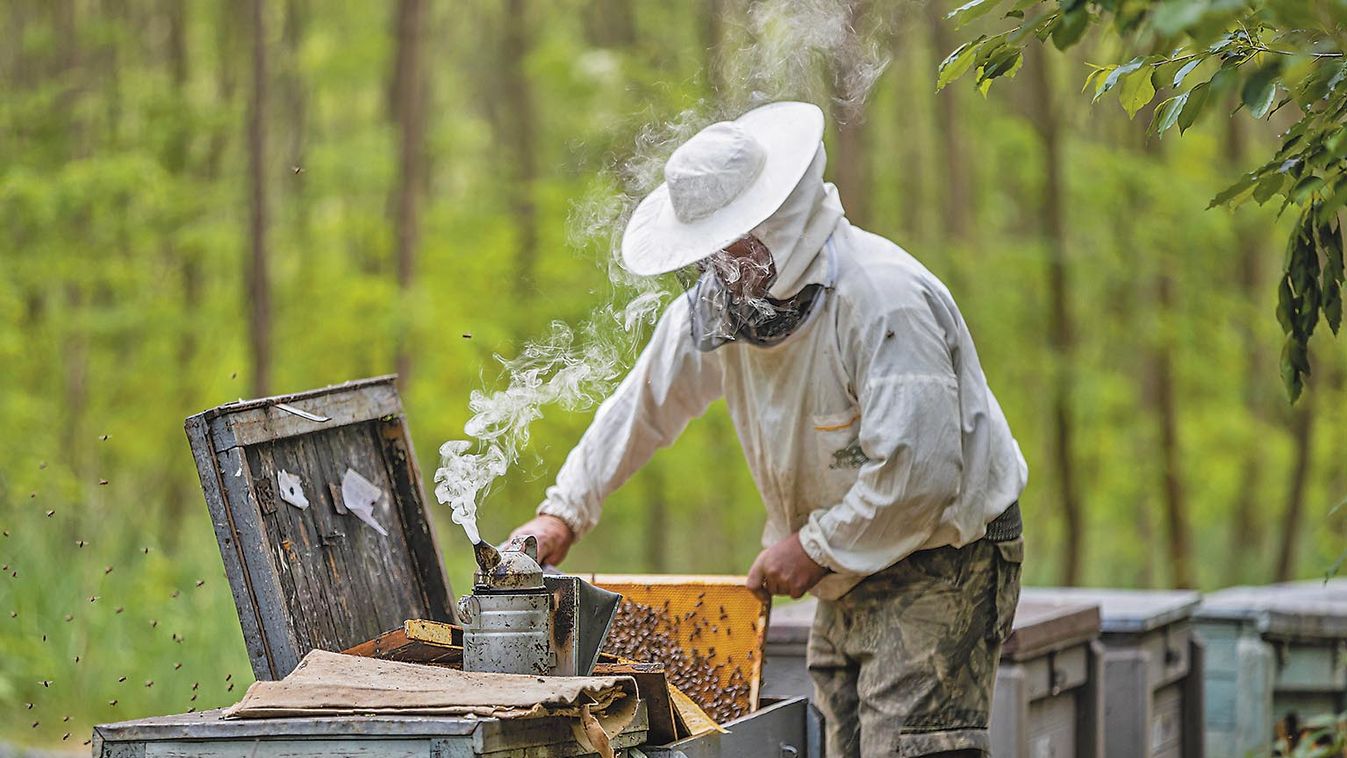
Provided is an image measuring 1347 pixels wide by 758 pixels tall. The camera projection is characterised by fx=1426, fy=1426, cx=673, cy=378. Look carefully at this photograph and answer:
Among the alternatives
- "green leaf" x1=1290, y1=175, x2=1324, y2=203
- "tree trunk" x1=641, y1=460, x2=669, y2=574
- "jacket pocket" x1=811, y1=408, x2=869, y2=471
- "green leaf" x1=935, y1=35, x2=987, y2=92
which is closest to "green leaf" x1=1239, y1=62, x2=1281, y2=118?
"green leaf" x1=1290, y1=175, x2=1324, y2=203

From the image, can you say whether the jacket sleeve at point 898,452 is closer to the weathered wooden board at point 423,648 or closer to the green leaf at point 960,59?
the green leaf at point 960,59

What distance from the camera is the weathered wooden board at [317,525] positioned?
289 centimetres

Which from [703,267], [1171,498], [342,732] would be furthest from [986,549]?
[1171,498]

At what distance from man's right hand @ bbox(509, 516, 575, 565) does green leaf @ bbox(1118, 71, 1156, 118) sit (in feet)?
5.44

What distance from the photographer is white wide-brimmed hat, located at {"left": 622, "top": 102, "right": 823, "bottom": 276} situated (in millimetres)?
3262

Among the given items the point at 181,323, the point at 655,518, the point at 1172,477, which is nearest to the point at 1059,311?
the point at 1172,477

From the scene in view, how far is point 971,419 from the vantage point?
10.9 feet

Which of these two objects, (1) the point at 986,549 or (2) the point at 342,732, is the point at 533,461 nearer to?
(1) the point at 986,549

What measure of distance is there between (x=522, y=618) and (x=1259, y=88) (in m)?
1.58

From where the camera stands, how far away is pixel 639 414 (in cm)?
371

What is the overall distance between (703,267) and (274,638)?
1.29 meters

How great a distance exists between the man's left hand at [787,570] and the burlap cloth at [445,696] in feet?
2.61

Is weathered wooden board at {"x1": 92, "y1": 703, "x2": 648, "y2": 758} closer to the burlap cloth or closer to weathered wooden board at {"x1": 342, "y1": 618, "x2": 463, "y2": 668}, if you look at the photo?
the burlap cloth

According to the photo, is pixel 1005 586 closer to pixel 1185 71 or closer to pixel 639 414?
pixel 639 414
